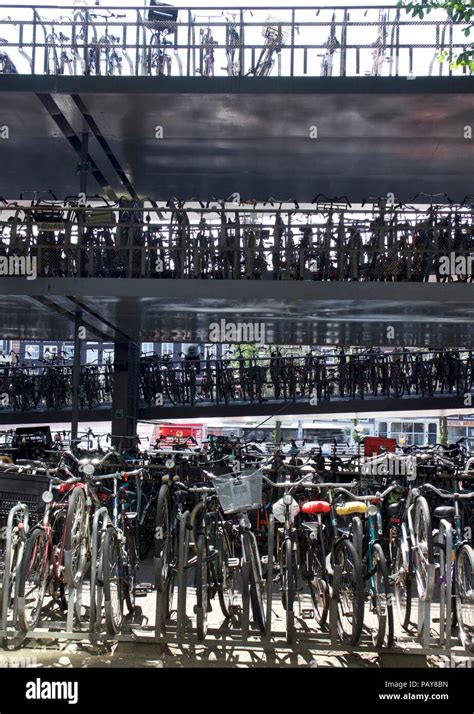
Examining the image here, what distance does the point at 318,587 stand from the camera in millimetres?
6434

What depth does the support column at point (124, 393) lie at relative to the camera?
566 inches

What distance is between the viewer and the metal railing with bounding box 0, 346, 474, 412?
17.1 meters

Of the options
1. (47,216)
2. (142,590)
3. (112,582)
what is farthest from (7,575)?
(47,216)

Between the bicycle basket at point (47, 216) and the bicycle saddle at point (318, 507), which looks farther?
the bicycle basket at point (47, 216)

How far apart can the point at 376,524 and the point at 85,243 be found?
6738mm

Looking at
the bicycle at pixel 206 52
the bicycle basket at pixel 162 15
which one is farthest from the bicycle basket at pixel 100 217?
the bicycle basket at pixel 162 15

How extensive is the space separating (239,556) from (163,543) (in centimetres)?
85

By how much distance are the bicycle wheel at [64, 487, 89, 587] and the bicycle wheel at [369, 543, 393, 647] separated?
2.42 meters

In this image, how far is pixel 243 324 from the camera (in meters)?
13.5

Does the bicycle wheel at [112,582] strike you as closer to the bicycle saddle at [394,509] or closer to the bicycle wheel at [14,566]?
the bicycle wheel at [14,566]

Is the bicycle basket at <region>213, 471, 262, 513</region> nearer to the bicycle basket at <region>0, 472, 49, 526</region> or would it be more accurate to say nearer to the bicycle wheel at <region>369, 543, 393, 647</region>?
the bicycle wheel at <region>369, 543, 393, 647</region>

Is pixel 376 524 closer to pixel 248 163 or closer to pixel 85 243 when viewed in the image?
pixel 85 243

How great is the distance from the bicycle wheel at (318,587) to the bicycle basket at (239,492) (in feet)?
3.29

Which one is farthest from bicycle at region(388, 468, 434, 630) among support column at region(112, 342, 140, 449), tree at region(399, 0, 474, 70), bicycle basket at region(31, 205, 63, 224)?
support column at region(112, 342, 140, 449)
